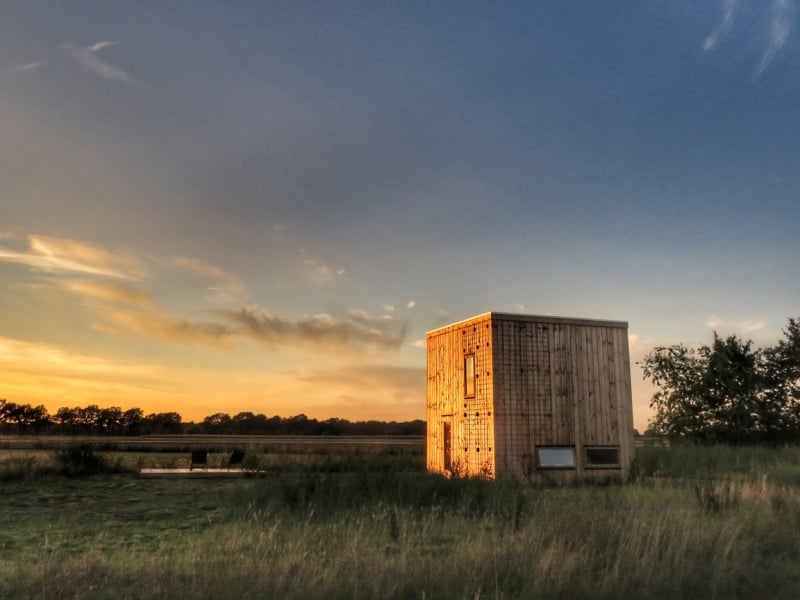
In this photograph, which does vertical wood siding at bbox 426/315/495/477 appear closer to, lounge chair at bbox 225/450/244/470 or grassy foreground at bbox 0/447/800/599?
grassy foreground at bbox 0/447/800/599

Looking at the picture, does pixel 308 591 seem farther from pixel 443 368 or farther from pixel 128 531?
pixel 443 368

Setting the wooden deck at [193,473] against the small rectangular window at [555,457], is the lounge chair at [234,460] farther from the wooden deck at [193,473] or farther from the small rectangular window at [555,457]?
the small rectangular window at [555,457]

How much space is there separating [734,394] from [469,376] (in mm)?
25139

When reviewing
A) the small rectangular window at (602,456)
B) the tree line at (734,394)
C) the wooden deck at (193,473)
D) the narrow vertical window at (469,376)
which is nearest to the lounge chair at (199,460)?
the wooden deck at (193,473)

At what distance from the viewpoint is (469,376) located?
2261 cm

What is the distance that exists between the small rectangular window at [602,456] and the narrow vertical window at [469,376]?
4582mm

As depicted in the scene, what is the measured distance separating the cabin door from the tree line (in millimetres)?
23532

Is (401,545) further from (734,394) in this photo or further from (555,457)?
(734,394)

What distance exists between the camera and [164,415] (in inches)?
3969

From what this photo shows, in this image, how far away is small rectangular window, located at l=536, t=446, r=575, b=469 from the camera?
21.2 m

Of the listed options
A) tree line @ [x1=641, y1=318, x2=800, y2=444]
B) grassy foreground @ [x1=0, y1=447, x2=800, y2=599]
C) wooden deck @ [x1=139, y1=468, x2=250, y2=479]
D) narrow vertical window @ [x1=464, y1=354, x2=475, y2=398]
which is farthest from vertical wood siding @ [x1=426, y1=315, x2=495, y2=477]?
tree line @ [x1=641, y1=318, x2=800, y2=444]

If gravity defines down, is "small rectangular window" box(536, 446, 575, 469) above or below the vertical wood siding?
below

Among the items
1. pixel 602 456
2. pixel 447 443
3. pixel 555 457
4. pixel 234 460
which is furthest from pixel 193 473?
pixel 602 456

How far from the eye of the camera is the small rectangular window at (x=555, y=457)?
69.6ft
